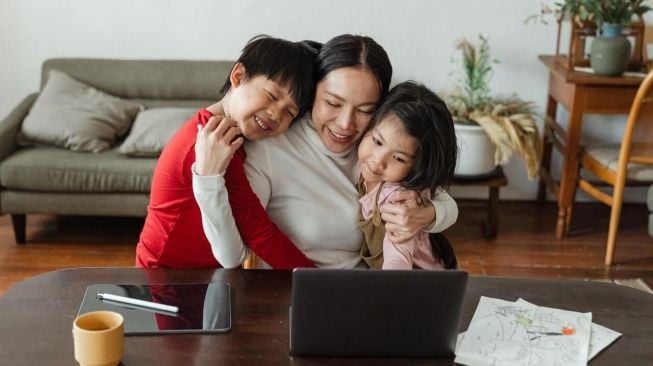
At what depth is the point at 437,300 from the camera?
1.22m

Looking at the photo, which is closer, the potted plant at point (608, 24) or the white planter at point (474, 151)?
the potted plant at point (608, 24)

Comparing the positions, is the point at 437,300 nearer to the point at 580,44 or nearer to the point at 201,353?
the point at 201,353

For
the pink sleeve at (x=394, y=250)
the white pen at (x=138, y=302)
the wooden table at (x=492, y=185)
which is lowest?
the wooden table at (x=492, y=185)

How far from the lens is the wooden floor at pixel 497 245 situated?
3176mm

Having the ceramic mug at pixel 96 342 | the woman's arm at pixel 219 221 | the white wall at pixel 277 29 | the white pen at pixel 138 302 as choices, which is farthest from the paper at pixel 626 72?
the ceramic mug at pixel 96 342

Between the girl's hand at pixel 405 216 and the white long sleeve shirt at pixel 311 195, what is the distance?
4 cm

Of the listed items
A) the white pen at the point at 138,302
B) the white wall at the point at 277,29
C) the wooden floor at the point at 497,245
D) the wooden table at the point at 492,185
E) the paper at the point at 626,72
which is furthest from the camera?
the white wall at the point at 277,29

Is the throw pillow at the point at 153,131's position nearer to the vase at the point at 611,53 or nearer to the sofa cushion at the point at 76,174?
the sofa cushion at the point at 76,174

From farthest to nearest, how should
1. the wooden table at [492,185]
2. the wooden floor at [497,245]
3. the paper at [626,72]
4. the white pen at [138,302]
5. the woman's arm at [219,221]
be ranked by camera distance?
the wooden table at [492,185]
the paper at [626,72]
the wooden floor at [497,245]
the woman's arm at [219,221]
the white pen at [138,302]

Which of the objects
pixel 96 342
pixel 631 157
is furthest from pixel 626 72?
pixel 96 342

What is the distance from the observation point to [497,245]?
11.3ft

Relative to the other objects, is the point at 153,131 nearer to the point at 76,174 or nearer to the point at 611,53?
the point at 76,174

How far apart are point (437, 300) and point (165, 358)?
17.9 inches

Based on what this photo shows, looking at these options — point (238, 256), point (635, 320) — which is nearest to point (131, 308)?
point (238, 256)
